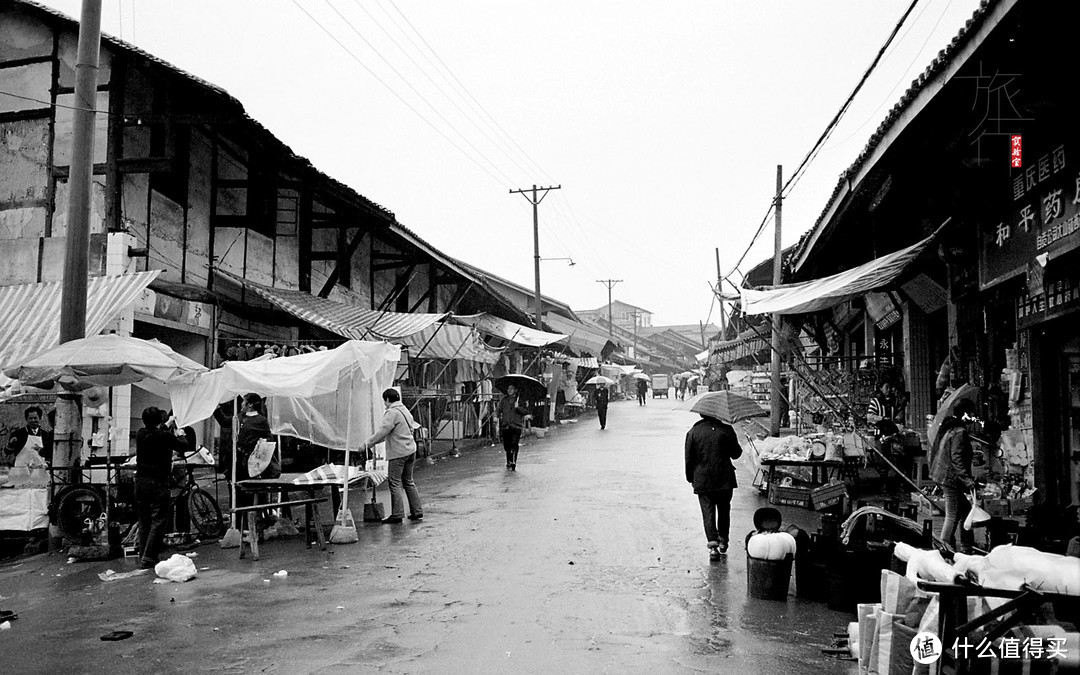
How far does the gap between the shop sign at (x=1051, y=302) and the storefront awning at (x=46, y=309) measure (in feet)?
35.2

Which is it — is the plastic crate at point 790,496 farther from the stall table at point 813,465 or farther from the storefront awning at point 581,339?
the storefront awning at point 581,339

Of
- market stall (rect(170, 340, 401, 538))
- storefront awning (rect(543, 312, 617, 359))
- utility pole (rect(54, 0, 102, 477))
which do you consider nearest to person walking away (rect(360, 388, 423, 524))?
market stall (rect(170, 340, 401, 538))

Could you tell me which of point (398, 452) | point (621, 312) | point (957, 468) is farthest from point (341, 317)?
point (621, 312)

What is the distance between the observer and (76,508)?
1033 cm

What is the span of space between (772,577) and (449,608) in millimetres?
2780

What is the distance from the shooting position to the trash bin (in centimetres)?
709

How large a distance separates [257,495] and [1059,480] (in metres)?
9.46

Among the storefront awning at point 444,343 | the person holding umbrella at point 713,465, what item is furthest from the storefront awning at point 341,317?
the person holding umbrella at point 713,465

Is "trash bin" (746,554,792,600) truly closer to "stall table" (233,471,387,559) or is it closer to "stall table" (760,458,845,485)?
"stall table" (760,458,845,485)

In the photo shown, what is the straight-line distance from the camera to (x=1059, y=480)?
8172 mm

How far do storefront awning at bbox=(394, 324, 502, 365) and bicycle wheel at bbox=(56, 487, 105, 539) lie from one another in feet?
26.2

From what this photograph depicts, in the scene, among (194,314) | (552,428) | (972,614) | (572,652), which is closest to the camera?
(972,614)

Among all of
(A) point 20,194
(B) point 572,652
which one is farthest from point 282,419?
(B) point 572,652

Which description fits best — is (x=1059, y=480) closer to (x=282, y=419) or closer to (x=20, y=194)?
(x=282, y=419)
